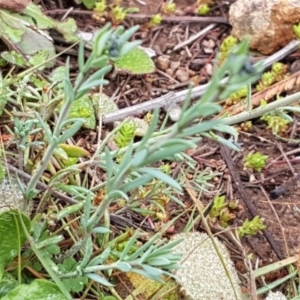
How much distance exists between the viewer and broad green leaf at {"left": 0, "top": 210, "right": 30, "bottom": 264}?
161cm

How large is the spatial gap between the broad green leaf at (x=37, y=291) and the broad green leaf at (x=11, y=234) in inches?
4.9

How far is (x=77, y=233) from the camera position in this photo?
1.85 meters

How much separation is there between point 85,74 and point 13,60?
1.11m

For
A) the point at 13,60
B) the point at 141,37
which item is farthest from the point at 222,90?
the point at 141,37

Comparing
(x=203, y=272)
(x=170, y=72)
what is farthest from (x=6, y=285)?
(x=170, y=72)

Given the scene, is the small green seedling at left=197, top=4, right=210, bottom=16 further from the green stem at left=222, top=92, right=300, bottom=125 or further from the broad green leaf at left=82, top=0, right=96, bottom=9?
the green stem at left=222, top=92, right=300, bottom=125

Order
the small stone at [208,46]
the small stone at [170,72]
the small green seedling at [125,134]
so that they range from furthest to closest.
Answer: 1. the small stone at [208,46]
2. the small stone at [170,72]
3. the small green seedling at [125,134]

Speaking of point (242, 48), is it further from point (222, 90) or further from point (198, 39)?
point (198, 39)

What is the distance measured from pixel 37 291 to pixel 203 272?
0.57 meters

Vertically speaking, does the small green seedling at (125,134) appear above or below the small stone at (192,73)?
above

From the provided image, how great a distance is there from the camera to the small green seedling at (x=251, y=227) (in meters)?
2.03

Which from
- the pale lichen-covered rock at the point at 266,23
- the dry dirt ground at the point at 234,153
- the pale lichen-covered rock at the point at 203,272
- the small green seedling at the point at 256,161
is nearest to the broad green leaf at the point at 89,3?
the dry dirt ground at the point at 234,153

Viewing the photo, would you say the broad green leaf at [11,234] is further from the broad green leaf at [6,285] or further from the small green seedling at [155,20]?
the small green seedling at [155,20]

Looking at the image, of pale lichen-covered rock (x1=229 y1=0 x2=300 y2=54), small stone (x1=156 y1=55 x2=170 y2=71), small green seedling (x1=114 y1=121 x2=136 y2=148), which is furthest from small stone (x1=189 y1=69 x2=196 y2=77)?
small green seedling (x1=114 y1=121 x2=136 y2=148)
